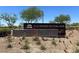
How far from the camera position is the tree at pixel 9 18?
3.34m

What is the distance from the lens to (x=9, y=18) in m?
3.34

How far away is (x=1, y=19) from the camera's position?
334 centimetres

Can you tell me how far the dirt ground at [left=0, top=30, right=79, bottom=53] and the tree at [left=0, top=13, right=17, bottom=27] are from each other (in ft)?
0.58

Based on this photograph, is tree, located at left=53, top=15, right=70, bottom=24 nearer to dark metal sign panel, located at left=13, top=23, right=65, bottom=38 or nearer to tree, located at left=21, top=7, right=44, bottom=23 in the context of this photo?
dark metal sign panel, located at left=13, top=23, right=65, bottom=38

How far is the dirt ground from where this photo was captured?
3350 mm

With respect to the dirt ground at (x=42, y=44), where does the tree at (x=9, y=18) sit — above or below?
above

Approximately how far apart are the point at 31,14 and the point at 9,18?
0.26 m

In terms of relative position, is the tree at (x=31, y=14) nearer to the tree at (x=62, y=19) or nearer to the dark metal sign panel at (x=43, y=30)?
the dark metal sign panel at (x=43, y=30)

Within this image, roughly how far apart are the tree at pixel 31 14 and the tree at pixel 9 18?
0.11 meters

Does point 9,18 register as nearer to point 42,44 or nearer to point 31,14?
point 31,14

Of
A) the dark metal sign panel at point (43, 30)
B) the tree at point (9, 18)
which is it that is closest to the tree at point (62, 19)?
the dark metal sign panel at point (43, 30)

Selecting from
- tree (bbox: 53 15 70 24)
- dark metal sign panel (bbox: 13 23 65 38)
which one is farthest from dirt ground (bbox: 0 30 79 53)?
tree (bbox: 53 15 70 24)
